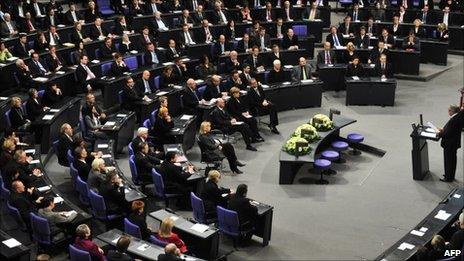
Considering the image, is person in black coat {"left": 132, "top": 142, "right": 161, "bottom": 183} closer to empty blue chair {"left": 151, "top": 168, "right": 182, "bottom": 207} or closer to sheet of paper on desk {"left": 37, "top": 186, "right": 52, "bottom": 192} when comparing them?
empty blue chair {"left": 151, "top": 168, "right": 182, "bottom": 207}

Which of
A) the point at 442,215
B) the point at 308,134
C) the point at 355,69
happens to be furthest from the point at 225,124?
the point at 442,215

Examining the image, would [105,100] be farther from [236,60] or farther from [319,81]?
[319,81]

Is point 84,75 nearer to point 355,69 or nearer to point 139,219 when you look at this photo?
point 355,69

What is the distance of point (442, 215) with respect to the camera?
11438mm

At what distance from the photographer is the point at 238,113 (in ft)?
56.7

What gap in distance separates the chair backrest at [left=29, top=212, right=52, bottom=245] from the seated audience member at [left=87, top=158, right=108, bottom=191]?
5.16ft

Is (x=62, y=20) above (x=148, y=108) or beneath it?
above

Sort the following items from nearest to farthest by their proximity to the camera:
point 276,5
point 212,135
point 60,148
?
point 60,148 → point 212,135 → point 276,5

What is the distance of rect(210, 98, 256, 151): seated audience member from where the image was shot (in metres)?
16.6

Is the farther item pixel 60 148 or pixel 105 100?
pixel 105 100

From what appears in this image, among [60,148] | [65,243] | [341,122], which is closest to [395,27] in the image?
[341,122]

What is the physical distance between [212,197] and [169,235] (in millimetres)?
1902

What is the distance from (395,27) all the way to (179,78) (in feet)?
29.1

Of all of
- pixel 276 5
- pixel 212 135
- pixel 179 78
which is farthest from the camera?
pixel 276 5
